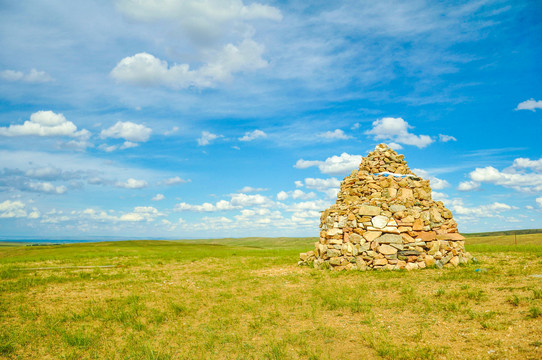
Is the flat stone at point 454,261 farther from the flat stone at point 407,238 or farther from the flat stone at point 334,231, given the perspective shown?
the flat stone at point 334,231

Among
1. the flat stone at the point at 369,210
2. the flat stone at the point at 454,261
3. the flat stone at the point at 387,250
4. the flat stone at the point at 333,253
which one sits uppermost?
the flat stone at the point at 369,210

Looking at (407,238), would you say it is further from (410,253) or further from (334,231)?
(334,231)

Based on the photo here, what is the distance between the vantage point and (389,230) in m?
19.6

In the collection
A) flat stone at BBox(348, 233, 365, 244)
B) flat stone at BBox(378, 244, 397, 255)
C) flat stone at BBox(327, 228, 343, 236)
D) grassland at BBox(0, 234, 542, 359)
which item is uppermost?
flat stone at BBox(327, 228, 343, 236)

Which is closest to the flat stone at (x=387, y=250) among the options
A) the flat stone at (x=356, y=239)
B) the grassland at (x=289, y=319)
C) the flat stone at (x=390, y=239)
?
the flat stone at (x=390, y=239)

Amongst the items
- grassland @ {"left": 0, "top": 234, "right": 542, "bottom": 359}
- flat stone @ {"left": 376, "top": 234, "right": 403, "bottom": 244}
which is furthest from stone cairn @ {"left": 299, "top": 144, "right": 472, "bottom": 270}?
grassland @ {"left": 0, "top": 234, "right": 542, "bottom": 359}

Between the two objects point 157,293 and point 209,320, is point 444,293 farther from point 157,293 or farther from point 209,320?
point 157,293

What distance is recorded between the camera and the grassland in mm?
7852

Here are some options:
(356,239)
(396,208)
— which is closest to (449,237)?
(396,208)

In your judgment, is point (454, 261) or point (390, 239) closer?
point (454, 261)

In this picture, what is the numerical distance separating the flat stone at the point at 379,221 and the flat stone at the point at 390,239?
2.13ft

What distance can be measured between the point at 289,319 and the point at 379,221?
1142cm

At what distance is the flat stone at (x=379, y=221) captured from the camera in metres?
19.8

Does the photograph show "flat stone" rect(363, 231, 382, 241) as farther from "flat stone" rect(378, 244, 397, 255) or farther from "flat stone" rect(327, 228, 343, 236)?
"flat stone" rect(327, 228, 343, 236)
